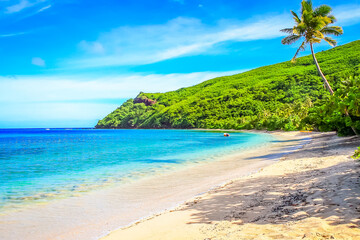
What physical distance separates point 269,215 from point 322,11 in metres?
26.5

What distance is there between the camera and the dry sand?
14.3 ft

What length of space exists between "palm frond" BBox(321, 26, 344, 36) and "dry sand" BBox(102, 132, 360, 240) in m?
22.1

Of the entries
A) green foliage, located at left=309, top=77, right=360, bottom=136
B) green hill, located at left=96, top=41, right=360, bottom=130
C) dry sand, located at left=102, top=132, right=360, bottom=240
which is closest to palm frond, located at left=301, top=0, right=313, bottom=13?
green foliage, located at left=309, top=77, right=360, bottom=136

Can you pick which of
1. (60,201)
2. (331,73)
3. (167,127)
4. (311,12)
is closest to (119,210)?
(60,201)

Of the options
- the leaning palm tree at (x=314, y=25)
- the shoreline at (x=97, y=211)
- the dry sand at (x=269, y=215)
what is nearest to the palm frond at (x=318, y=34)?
the leaning palm tree at (x=314, y=25)

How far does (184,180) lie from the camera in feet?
39.5

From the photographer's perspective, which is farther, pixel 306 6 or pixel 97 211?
pixel 306 6

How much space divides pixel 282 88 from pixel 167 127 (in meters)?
78.7

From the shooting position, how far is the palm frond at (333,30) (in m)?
24.9

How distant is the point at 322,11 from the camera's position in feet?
82.4

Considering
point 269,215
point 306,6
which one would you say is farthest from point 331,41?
point 269,215

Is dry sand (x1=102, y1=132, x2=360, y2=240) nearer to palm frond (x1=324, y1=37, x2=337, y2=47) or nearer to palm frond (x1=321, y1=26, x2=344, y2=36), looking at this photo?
palm frond (x1=324, y1=37, x2=337, y2=47)

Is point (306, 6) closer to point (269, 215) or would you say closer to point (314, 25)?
point (314, 25)

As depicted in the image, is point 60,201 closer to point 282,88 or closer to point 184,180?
point 184,180
